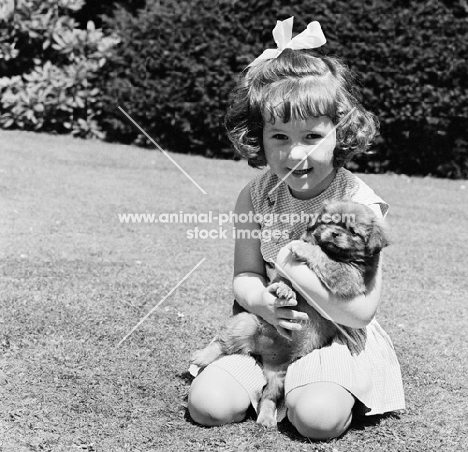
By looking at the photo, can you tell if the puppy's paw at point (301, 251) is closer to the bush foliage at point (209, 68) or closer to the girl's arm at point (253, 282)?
the girl's arm at point (253, 282)

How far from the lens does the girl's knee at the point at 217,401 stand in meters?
3.17

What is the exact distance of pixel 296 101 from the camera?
325 cm

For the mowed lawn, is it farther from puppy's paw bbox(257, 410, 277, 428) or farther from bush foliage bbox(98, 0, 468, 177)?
bush foliage bbox(98, 0, 468, 177)

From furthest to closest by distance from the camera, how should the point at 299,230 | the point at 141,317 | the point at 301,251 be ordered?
the point at 141,317, the point at 299,230, the point at 301,251

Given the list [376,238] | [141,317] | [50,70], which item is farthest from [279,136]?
[50,70]

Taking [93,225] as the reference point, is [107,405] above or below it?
above

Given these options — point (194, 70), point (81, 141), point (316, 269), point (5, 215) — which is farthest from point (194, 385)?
point (81, 141)

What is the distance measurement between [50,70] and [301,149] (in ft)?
32.2

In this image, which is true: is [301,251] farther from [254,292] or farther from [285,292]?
[254,292]

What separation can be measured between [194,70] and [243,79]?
8.00 m

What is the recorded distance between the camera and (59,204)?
319 inches

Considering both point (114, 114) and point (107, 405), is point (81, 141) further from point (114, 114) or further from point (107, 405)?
point (107, 405)

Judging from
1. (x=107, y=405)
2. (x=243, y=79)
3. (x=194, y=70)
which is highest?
(x=243, y=79)

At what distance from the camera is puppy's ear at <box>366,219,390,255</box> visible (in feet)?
9.96
